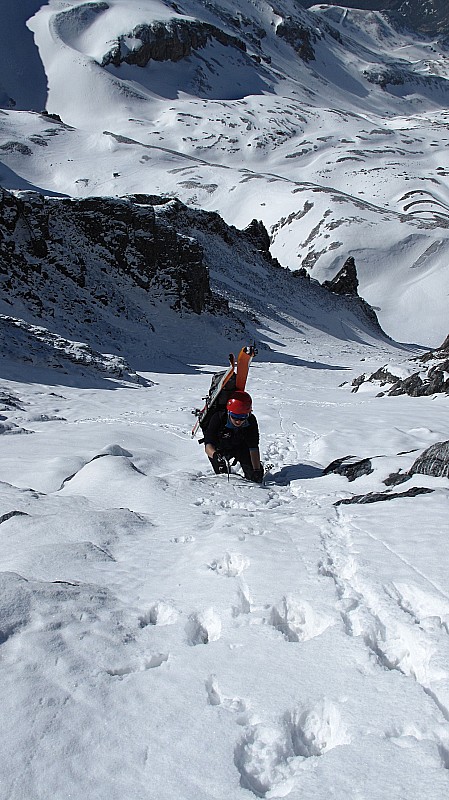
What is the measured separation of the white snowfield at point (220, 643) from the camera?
2158 mm

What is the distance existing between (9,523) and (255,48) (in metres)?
215

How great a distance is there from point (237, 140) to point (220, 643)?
12185 centimetres

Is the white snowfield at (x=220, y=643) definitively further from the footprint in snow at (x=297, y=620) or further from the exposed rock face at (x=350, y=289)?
the exposed rock face at (x=350, y=289)

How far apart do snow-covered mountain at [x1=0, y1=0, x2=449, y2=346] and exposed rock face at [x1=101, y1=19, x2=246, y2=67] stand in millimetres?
387

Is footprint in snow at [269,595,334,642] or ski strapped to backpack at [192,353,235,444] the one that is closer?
footprint in snow at [269,595,334,642]

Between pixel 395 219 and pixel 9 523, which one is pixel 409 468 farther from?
pixel 395 219

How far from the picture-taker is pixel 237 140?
11269 cm

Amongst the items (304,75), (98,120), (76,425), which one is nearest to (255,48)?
(304,75)

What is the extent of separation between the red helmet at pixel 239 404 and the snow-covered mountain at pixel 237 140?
154 feet

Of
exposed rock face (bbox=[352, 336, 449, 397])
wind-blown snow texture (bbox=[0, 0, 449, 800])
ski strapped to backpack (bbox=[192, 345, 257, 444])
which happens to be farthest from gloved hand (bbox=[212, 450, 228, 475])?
exposed rock face (bbox=[352, 336, 449, 397])

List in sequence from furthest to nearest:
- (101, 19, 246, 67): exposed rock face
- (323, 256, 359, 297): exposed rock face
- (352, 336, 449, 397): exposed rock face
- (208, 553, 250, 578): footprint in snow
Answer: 1. (101, 19, 246, 67): exposed rock face
2. (323, 256, 359, 297): exposed rock face
3. (352, 336, 449, 397): exposed rock face
4. (208, 553, 250, 578): footprint in snow

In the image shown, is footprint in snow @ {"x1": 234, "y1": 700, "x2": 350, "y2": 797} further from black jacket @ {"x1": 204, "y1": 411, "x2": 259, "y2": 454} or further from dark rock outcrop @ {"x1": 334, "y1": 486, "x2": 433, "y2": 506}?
black jacket @ {"x1": 204, "y1": 411, "x2": 259, "y2": 454}

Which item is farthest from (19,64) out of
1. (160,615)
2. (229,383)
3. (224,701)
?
(224,701)

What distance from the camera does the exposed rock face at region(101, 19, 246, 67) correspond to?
14525cm
